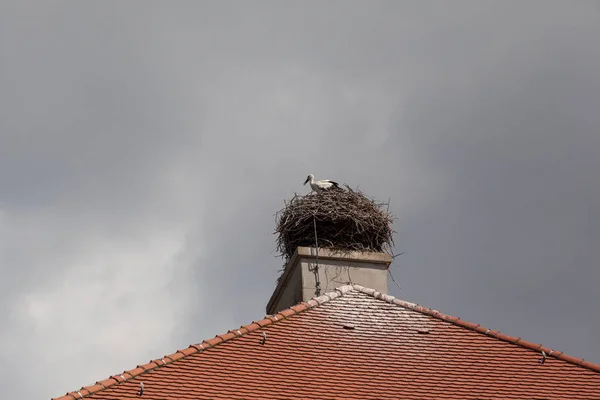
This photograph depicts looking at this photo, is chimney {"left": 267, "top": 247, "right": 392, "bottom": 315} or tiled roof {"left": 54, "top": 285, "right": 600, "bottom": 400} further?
chimney {"left": 267, "top": 247, "right": 392, "bottom": 315}

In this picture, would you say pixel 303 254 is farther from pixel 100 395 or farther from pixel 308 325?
pixel 100 395

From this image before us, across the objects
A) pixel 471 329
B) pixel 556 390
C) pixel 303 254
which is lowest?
pixel 556 390

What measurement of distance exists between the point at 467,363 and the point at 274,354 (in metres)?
1.98

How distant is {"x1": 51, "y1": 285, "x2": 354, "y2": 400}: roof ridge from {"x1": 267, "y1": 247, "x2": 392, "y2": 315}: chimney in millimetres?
852

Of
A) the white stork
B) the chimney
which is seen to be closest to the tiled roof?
the chimney

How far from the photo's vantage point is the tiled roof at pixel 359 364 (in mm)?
11922

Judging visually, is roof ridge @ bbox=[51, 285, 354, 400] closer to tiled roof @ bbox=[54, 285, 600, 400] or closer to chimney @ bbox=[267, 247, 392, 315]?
tiled roof @ bbox=[54, 285, 600, 400]

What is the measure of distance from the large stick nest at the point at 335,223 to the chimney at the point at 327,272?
1.12 feet

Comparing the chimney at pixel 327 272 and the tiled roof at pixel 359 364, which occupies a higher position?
the chimney at pixel 327 272

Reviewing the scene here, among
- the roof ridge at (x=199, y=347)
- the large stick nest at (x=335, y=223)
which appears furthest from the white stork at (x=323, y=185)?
the roof ridge at (x=199, y=347)

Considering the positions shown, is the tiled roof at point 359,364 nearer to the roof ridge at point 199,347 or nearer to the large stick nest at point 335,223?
the roof ridge at point 199,347

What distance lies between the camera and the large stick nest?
17.0 meters

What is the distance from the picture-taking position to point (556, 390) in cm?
1226

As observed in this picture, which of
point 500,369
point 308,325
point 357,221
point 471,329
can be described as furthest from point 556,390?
point 357,221
